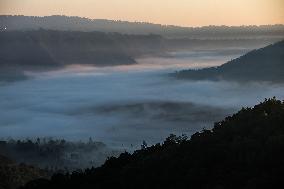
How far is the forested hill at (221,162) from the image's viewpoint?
50.8m

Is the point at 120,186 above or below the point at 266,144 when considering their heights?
below

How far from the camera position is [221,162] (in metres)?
57.8

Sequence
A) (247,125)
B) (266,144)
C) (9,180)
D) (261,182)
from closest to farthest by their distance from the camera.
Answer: (261,182), (266,144), (247,125), (9,180)

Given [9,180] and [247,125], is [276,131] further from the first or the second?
[9,180]

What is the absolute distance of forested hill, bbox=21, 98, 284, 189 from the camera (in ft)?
167

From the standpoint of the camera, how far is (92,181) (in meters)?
75.4

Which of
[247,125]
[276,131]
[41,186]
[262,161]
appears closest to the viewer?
[262,161]

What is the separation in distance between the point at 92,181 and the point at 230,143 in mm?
21910

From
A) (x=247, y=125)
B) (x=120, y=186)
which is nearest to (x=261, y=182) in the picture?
(x=120, y=186)

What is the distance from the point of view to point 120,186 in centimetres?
6297

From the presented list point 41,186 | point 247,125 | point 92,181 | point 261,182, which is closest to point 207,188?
point 261,182

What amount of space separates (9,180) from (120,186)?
13692 centimetres

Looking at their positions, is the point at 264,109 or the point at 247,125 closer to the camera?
the point at 247,125

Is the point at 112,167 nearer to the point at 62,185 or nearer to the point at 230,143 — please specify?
the point at 62,185
